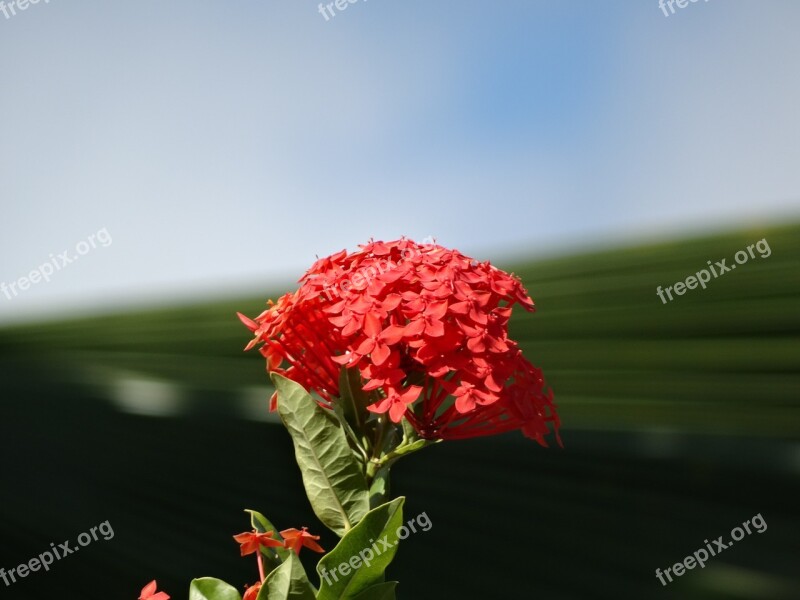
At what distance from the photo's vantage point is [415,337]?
80 cm

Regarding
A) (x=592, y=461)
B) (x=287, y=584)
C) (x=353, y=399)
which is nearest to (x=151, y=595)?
(x=287, y=584)

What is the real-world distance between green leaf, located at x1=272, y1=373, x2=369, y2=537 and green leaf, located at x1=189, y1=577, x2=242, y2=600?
137mm

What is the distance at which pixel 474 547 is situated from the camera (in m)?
1.83

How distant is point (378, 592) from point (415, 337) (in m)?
0.27

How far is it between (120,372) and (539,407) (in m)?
2.44

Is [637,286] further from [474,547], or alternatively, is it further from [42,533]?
[42,533]

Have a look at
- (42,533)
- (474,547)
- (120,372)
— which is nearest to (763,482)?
(474,547)

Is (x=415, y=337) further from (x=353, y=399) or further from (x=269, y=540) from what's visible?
(x=269, y=540)
